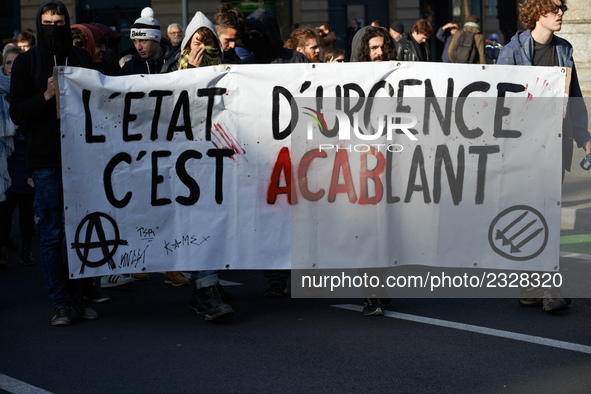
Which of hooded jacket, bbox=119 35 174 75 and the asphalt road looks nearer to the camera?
the asphalt road

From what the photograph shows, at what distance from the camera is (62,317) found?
5.90 metres

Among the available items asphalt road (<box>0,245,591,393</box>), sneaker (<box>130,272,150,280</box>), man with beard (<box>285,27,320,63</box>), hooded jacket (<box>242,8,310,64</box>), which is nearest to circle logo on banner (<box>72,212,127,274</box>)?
asphalt road (<box>0,245,591,393</box>)

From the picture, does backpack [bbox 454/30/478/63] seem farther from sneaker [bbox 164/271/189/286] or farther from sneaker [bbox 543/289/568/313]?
sneaker [bbox 543/289/568/313]

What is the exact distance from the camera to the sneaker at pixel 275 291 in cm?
668

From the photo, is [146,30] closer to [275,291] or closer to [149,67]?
[149,67]

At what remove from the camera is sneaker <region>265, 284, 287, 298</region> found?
6.68 metres

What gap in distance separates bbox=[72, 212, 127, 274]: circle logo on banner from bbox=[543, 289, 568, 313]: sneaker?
268 centimetres

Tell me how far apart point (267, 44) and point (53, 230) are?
8.25 feet

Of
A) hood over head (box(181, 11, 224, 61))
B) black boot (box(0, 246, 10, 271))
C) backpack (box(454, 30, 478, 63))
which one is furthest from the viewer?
backpack (box(454, 30, 478, 63))

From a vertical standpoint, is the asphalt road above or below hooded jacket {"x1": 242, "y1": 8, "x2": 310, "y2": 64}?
below

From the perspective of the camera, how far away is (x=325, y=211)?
5.86 meters

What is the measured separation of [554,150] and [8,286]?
14.0 ft

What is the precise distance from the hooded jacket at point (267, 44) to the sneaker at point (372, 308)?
7.72 feet

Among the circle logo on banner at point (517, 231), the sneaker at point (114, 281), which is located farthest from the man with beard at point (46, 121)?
the circle logo on banner at point (517, 231)
